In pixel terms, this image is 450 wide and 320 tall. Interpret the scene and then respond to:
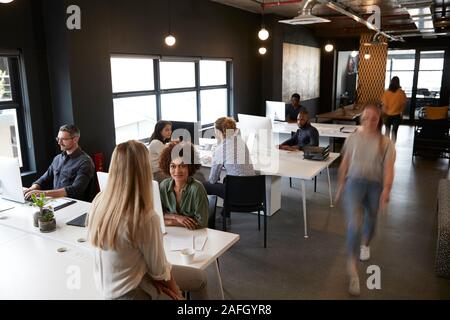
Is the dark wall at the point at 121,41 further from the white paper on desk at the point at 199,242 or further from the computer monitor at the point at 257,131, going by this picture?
the white paper on desk at the point at 199,242

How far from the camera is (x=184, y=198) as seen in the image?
2705 millimetres

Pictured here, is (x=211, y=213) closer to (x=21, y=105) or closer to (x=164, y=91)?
(x=21, y=105)

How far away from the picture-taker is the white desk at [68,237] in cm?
221

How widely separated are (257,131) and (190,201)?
2.53 m

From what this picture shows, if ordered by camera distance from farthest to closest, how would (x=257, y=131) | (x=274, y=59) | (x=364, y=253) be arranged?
(x=274, y=59) → (x=257, y=131) → (x=364, y=253)

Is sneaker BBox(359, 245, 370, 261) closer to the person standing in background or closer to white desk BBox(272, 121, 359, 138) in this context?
white desk BBox(272, 121, 359, 138)

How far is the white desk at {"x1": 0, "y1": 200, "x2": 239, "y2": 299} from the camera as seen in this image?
7.26 ft

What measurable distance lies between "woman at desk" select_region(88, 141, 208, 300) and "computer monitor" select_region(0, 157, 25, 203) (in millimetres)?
1364

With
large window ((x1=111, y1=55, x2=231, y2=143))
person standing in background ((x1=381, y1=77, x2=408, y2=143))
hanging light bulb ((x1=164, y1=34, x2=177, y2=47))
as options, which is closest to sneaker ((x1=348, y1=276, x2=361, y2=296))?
large window ((x1=111, y1=55, x2=231, y2=143))

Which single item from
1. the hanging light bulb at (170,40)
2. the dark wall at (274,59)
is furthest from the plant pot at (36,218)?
the dark wall at (274,59)

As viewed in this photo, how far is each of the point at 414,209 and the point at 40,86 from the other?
4.80 metres

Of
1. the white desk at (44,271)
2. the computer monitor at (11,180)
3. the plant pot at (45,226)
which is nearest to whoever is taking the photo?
the white desk at (44,271)

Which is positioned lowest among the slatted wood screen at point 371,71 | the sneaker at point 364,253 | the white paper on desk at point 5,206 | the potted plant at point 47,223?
the sneaker at point 364,253

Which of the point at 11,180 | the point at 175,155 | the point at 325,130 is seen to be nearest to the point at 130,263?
the point at 175,155
